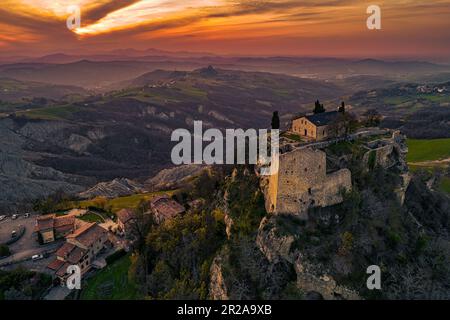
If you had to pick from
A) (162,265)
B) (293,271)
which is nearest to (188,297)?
(162,265)

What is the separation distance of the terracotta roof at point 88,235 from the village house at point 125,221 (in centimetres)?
347

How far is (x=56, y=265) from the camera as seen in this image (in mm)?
53688

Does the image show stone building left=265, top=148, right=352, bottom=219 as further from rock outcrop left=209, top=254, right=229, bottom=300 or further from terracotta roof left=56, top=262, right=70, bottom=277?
terracotta roof left=56, top=262, right=70, bottom=277

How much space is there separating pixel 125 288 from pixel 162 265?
691 cm

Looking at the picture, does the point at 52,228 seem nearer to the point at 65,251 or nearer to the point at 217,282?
the point at 65,251

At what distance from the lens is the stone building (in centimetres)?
3888

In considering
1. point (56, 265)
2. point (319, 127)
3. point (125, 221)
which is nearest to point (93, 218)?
point (125, 221)

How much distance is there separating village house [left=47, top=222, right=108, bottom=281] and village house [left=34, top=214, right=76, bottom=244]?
7.00 meters

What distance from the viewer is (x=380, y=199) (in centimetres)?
4641

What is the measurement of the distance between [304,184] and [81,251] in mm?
35897

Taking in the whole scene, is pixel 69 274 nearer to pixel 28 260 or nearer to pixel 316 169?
pixel 28 260

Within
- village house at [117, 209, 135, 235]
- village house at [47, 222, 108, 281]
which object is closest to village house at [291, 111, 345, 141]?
village house at [117, 209, 135, 235]

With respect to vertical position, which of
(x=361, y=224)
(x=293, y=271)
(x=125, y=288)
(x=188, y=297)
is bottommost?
(x=125, y=288)

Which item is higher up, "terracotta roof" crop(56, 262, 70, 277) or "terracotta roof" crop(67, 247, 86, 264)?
"terracotta roof" crop(67, 247, 86, 264)
